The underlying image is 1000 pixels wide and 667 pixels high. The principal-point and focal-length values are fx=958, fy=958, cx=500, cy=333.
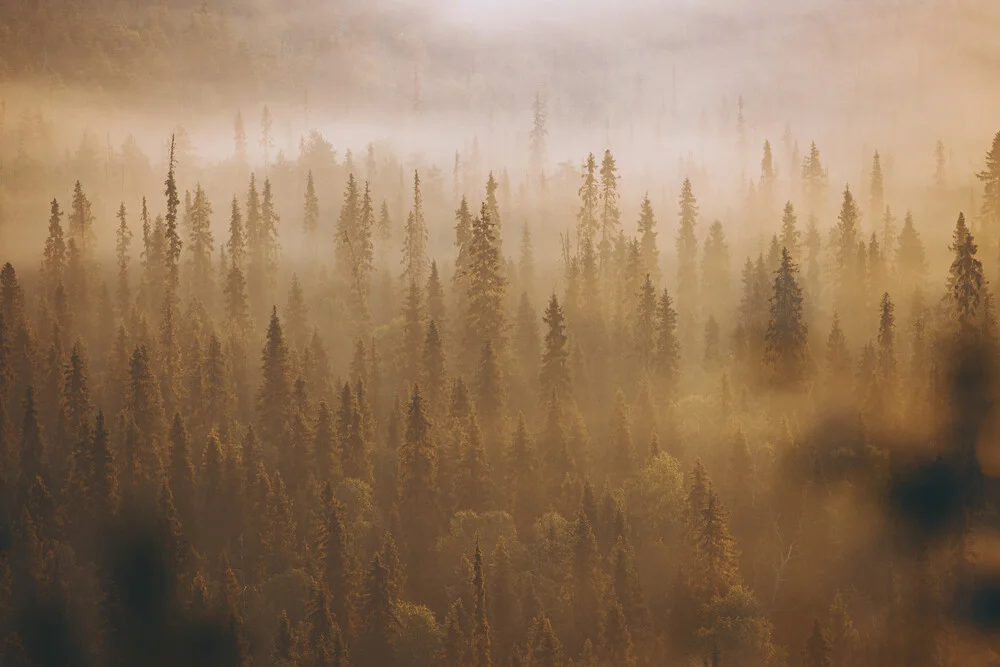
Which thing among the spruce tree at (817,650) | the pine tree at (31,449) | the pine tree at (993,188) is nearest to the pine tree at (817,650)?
the spruce tree at (817,650)

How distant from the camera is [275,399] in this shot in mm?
102812

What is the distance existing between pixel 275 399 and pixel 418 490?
2137 centimetres

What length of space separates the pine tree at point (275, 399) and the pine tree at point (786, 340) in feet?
166

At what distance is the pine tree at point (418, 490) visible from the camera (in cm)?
8962

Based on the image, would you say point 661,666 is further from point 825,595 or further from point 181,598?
point 181,598

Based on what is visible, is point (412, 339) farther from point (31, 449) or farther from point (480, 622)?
point (480, 622)

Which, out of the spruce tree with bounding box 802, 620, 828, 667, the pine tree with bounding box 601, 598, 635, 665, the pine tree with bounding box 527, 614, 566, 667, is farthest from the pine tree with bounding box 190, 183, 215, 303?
the spruce tree with bounding box 802, 620, 828, 667

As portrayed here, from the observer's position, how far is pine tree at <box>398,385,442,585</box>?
89.6 meters

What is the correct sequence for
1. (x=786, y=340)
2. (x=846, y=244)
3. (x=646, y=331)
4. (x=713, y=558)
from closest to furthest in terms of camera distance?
(x=713, y=558), (x=786, y=340), (x=646, y=331), (x=846, y=244)

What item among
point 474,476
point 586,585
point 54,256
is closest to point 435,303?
point 474,476

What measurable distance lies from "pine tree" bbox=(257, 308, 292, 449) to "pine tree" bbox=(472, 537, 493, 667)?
3147 cm

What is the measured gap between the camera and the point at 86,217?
148875mm

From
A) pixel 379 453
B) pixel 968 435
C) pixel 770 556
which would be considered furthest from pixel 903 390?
pixel 379 453

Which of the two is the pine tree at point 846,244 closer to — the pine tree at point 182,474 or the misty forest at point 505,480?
the misty forest at point 505,480
